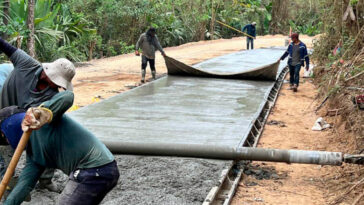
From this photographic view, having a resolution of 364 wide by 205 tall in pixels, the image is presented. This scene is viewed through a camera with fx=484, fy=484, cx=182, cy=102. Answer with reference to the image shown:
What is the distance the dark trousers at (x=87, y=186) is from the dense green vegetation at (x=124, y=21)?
7868 millimetres

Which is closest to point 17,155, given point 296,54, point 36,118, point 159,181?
point 36,118

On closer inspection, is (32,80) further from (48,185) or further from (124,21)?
(124,21)

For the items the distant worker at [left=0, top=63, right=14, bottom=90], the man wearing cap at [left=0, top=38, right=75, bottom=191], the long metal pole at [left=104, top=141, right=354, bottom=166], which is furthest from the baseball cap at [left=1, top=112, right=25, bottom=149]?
the long metal pole at [left=104, top=141, right=354, bottom=166]

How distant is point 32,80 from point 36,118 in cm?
91

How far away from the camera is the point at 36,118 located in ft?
9.20

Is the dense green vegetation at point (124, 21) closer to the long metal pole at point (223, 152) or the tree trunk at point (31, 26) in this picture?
the tree trunk at point (31, 26)

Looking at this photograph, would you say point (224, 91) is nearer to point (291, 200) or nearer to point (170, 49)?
point (291, 200)

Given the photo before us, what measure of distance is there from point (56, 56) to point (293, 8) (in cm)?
2458

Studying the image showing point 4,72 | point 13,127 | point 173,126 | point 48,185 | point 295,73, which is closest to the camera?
point 13,127

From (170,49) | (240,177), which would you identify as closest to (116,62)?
(170,49)

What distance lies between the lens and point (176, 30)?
27.5 meters

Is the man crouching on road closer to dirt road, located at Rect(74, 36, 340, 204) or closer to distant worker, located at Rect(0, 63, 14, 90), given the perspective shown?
distant worker, located at Rect(0, 63, 14, 90)

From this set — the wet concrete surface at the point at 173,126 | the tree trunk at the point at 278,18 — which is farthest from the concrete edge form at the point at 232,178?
the tree trunk at the point at 278,18

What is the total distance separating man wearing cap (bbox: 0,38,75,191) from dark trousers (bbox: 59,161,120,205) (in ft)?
1.99
